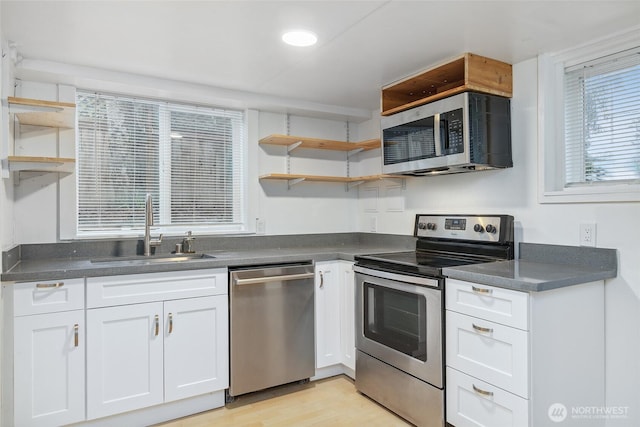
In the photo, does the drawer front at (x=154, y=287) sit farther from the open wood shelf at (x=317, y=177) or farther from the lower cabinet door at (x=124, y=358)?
the open wood shelf at (x=317, y=177)

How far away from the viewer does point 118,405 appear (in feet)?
7.16

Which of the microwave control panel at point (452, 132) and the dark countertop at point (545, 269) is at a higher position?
the microwave control panel at point (452, 132)

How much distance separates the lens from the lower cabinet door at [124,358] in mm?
2127

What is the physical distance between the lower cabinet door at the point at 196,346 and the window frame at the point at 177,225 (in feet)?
2.42

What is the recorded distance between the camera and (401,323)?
2.35 metres

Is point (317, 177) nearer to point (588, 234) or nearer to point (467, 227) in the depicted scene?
point (467, 227)

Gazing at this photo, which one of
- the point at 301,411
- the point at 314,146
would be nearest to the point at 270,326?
the point at 301,411

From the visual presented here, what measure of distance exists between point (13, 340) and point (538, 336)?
2.41 m

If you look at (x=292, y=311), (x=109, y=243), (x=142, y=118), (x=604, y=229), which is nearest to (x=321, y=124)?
(x=142, y=118)

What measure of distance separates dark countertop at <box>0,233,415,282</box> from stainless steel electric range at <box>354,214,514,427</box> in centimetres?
35

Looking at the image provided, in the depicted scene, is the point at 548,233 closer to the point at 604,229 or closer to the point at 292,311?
the point at 604,229

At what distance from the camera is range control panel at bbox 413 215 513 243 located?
2371 millimetres

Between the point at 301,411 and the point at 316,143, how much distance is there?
1.91 metres

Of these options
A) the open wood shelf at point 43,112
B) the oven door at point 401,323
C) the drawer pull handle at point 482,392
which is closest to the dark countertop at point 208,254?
the oven door at point 401,323
